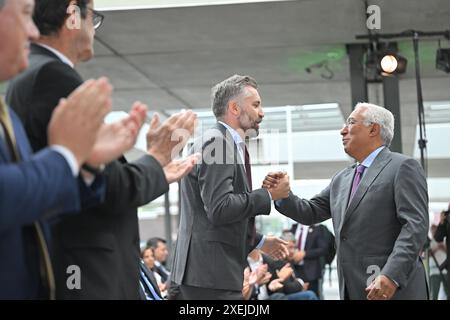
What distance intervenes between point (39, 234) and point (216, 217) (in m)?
1.32

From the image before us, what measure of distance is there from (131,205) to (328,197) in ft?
6.37

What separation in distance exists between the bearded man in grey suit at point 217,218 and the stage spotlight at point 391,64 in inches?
133

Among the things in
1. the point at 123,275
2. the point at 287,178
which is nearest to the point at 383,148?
the point at 287,178

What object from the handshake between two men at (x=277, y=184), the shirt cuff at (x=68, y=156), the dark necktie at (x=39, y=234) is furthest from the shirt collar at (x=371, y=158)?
the shirt cuff at (x=68, y=156)

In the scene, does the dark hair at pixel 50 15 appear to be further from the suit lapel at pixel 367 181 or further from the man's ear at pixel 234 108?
the suit lapel at pixel 367 181

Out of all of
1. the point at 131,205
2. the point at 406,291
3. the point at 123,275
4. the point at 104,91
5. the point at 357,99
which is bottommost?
the point at 406,291

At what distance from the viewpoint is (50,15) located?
1672 mm

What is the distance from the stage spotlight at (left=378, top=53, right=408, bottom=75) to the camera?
5.92 meters

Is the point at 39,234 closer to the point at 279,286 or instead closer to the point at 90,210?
the point at 90,210

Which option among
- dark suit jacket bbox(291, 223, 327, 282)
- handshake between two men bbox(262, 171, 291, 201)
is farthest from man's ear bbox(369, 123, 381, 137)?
dark suit jacket bbox(291, 223, 327, 282)

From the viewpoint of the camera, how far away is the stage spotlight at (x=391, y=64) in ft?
19.4

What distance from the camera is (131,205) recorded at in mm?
1496

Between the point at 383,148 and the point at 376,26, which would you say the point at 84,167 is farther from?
the point at 376,26
